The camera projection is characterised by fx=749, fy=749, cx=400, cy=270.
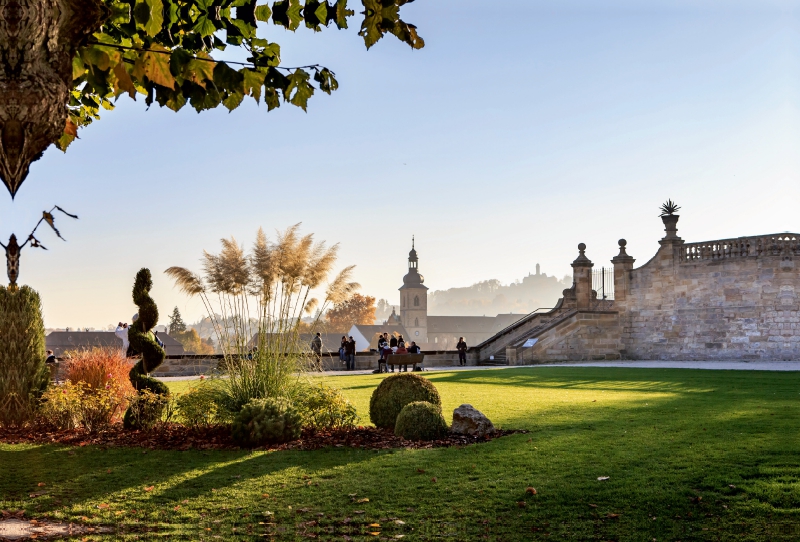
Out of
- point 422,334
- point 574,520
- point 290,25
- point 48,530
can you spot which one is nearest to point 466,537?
point 574,520

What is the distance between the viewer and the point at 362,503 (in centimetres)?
660

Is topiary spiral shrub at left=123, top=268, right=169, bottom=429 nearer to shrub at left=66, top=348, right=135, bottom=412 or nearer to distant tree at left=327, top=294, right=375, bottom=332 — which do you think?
shrub at left=66, top=348, right=135, bottom=412

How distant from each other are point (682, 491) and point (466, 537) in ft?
7.57

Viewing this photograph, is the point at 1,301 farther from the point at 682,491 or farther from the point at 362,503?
the point at 682,491

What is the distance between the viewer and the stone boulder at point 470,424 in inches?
388

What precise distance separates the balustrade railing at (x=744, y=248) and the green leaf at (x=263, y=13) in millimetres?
29422

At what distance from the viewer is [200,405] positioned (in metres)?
10.2

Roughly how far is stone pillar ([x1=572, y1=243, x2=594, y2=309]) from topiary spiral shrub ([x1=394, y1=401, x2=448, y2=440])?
2854 centimetres

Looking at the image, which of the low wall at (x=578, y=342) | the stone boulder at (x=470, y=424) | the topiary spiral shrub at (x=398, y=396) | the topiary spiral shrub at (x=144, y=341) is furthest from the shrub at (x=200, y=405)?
the low wall at (x=578, y=342)

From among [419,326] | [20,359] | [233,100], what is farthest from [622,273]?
[419,326]

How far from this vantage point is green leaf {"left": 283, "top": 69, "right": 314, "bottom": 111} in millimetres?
5572

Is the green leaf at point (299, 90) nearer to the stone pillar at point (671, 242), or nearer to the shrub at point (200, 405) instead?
the shrub at point (200, 405)

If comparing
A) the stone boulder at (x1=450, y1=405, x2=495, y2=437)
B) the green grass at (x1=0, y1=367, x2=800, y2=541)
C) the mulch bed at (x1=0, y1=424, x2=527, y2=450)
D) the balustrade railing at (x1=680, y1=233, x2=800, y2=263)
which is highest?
the balustrade railing at (x1=680, y1=233, x2=800, y2=263)

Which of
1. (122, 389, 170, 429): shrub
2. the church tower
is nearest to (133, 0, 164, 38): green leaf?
(122, 389, 170, 429): shrub
